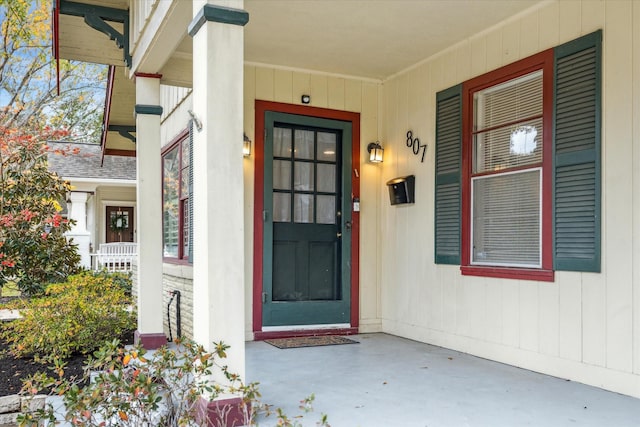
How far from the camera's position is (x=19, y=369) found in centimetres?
461

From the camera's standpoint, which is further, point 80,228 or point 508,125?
point 80,228

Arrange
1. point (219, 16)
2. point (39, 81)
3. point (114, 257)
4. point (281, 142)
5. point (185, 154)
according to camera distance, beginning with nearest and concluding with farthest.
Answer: point (219, 16)
point (281, 142)
point (185, 154)
point (114, 257)
point (39, 81)

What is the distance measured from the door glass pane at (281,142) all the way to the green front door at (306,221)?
0.03ft

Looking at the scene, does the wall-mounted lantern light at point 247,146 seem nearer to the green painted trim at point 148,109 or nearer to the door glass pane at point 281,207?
the door glass pane at point 281,207

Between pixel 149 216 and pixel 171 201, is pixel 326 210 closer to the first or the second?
pixel 149 216

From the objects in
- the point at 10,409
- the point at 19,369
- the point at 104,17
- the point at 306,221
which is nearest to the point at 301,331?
the point at 306,221

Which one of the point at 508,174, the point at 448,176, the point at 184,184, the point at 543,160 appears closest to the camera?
the point at 543,160

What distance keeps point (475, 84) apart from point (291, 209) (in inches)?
87.0

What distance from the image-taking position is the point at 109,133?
28.7ft

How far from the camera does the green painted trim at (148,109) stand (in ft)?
15.7

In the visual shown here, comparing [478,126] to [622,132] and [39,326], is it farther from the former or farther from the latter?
[39,326]

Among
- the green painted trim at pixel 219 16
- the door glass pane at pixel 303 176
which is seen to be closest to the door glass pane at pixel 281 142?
the door glass pane at pixel 303 176

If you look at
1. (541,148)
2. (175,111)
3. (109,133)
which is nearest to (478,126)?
(541,148)

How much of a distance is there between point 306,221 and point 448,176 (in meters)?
1.59
